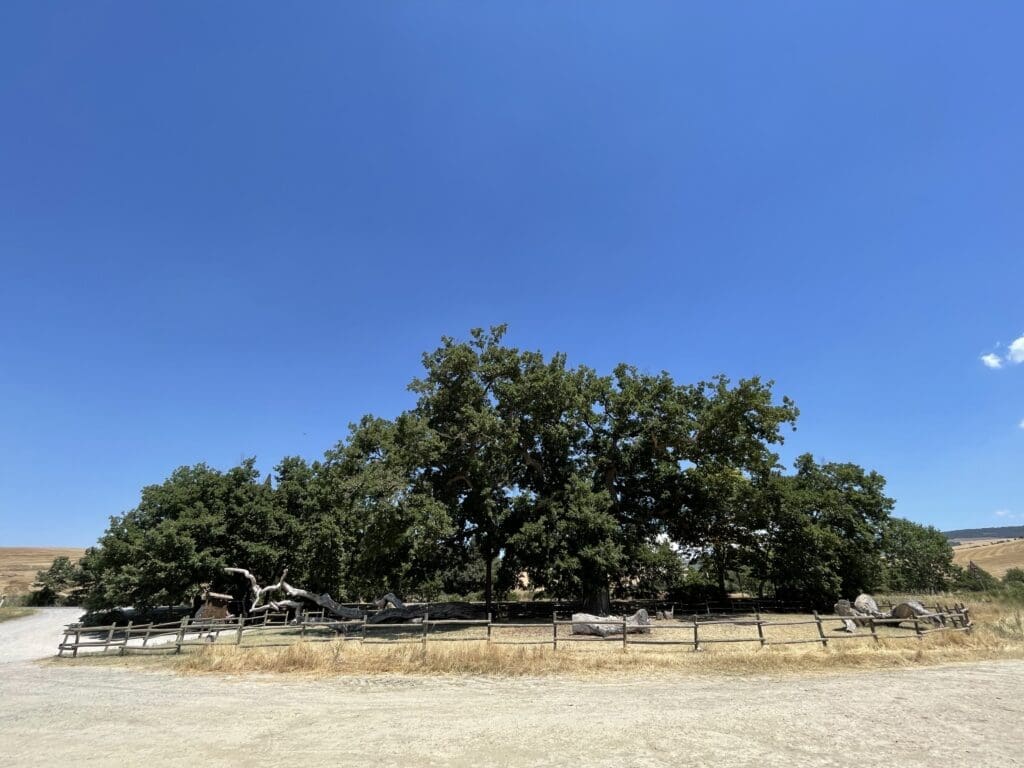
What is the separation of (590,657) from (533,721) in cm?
719

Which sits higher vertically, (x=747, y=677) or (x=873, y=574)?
(x=873, y=574)

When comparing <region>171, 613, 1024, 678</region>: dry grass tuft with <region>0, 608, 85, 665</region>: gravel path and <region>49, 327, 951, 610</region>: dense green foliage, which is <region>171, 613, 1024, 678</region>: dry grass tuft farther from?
<region>0, 608, 85, 665</region>: gravel path

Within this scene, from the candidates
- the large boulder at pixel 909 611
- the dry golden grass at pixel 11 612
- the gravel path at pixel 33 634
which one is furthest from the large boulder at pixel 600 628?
the dry golden grass at pixel 11 612

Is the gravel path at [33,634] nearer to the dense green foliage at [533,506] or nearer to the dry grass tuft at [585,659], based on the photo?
the dense green foliage at [533,506]

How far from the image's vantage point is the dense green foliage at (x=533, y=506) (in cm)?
2758

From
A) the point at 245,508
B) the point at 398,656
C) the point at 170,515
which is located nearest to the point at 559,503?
the point at 398,656

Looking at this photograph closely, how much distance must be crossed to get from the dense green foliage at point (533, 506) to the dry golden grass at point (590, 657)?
8.02m

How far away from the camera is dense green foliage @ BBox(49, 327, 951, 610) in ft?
90.5

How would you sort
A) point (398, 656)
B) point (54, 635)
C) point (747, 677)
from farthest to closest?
point (54, 635) < point (398, 656) < point (747, 677)

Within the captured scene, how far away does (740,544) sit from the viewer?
34.5 metres

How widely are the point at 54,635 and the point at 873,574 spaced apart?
55.4m

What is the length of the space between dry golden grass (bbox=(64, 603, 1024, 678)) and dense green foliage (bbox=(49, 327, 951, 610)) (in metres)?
8.02

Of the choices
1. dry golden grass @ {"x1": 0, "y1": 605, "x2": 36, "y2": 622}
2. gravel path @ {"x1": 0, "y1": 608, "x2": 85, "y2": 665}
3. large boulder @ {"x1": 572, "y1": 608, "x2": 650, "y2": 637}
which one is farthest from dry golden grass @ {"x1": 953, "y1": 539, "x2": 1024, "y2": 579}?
dry golden grass @ {"x1": 0, "y1": 605, "x2": 36, "y2": 622}

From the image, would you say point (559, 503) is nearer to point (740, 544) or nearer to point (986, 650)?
point (740, 544)
